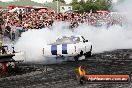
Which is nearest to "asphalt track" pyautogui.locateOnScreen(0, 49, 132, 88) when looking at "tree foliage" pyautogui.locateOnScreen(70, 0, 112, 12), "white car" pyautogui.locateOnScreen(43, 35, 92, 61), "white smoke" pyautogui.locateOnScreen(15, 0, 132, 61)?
"white car" pyautogui.locateOnScreen(43, 35, 92, 61)

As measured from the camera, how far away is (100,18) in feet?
142

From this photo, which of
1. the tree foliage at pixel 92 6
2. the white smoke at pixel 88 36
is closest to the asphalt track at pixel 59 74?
the white smoke at pixel 88 36

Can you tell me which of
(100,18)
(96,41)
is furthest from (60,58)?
(100,18)

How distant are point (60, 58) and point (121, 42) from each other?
38.8 feet

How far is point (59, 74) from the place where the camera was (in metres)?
16.0

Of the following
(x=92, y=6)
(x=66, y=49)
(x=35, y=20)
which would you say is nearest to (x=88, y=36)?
(x=35, y=20)

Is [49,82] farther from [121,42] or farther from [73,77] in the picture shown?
[121,42]

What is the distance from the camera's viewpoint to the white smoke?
2345cm

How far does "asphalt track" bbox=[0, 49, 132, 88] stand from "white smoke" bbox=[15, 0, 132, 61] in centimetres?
332

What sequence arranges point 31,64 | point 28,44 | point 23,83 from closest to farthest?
point 23,83
point 31,64
point 28,44

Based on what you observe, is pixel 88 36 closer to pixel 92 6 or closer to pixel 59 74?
pixel 59 74

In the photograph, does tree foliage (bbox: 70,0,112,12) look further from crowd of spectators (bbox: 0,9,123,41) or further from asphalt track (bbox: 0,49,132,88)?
asphalt track (bbox: 0,49,132,88)

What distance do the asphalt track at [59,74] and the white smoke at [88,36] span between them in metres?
3.32

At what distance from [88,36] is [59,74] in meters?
19.3
